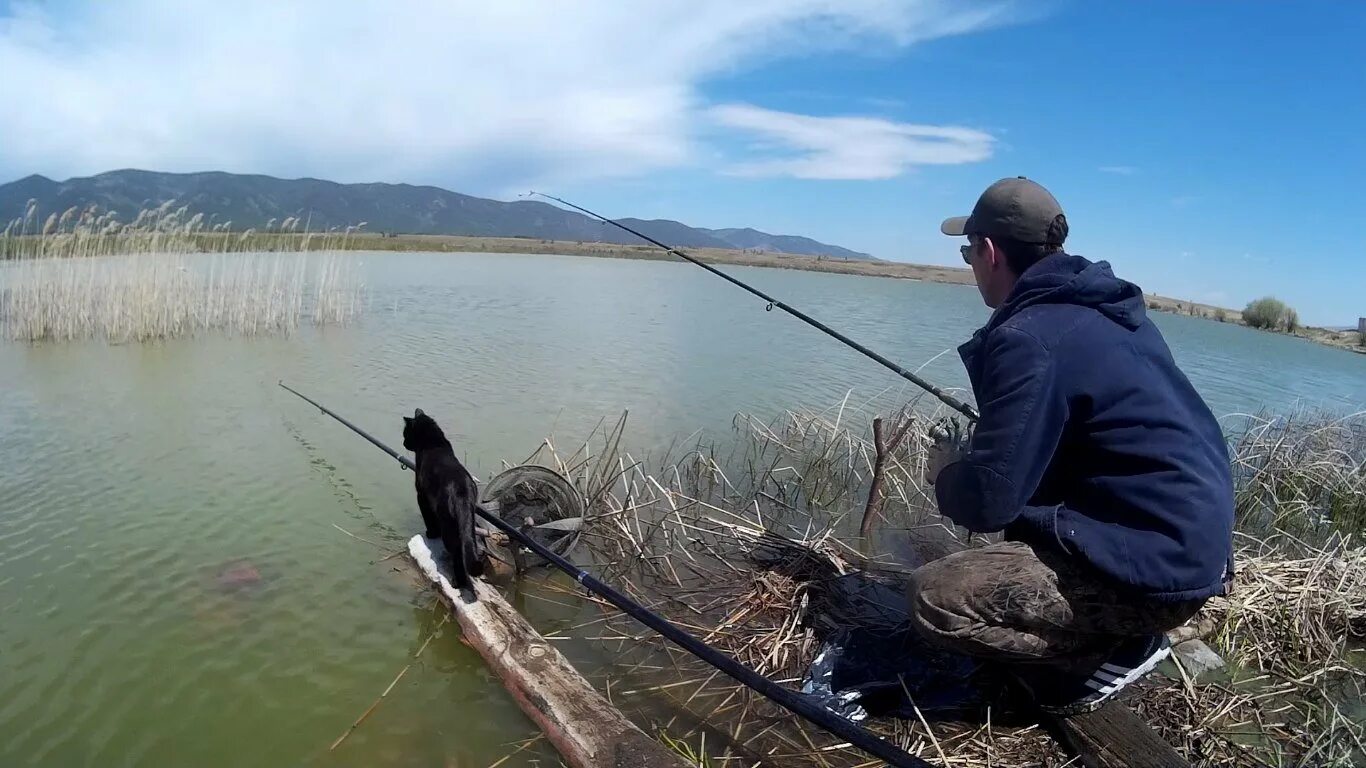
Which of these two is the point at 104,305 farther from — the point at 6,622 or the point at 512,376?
the point at 6,622

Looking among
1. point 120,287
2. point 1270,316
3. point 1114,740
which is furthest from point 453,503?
point 1270,316

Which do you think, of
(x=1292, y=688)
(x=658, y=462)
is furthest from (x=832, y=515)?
(x=1292, y=688)

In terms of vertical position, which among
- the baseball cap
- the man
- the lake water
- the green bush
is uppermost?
the green bush

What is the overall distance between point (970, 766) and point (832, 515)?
13.3ft

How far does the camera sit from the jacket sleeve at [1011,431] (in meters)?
2.63

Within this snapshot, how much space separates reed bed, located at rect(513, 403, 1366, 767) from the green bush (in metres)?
35.9

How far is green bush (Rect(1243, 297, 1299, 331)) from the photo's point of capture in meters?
34.9

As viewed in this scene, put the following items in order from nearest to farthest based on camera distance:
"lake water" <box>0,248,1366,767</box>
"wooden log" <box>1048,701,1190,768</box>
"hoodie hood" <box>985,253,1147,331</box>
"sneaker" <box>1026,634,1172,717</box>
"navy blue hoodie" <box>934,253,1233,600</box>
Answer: "navy blue hoodie" <box>934,253,1233,600</box>
"hoodie hood" <box>985,253,1147,331</box>
"wooden log" <box>1048,701,1190,768</box>
"sneaker" <box>1026,634,1172,717</box>
"lake water" <box>0,248,1366,767</box>

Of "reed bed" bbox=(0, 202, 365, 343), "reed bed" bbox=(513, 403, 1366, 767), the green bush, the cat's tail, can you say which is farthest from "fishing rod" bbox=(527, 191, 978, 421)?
the green bush

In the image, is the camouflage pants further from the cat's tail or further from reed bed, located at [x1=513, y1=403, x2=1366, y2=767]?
the cat's tail

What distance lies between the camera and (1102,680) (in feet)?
10.3

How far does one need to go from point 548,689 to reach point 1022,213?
317cm

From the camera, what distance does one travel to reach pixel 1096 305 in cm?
276

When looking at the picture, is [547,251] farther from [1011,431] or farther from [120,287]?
[1011,431]
